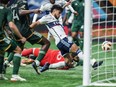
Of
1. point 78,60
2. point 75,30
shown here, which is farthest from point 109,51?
point 75,30

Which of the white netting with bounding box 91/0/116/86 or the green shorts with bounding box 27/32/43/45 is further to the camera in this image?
the green shorts with bounding box 27/32/43/45

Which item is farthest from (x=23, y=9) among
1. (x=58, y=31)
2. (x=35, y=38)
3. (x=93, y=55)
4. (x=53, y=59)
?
(x=93, y=55)

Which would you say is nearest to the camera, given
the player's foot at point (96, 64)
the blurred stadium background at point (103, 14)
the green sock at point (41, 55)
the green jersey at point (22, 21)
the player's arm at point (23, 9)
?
the blurred stadium background at point (103, 14)

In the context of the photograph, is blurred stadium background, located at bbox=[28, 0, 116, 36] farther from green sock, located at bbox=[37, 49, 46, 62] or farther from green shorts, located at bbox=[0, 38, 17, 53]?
green shorts, located at bbox=[0, 38, 17, 53]

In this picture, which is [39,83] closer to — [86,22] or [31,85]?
[31,85]

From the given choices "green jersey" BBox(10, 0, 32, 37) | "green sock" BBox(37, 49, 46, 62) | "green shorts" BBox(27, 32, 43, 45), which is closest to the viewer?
"green jersey" BBox(10, 0, 32, 37)

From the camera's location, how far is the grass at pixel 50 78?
386 inches

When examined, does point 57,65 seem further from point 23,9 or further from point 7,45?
point 7,45

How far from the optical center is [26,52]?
13.1 metres

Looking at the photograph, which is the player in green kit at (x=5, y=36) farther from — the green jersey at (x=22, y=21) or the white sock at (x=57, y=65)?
the white sock at (x=57, y=65)

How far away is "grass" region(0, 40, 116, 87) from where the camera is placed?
980cm

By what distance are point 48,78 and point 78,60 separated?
1201 millimetres

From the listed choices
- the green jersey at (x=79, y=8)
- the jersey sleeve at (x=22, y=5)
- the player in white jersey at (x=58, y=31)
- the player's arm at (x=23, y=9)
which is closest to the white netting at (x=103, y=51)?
the player in white jersey at (x=58, y=31)

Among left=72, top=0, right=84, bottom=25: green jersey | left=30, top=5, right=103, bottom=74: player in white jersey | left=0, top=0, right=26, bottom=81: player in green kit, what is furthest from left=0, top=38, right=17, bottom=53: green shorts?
left=72, top=0, right=84, bottom=25: green jersey
